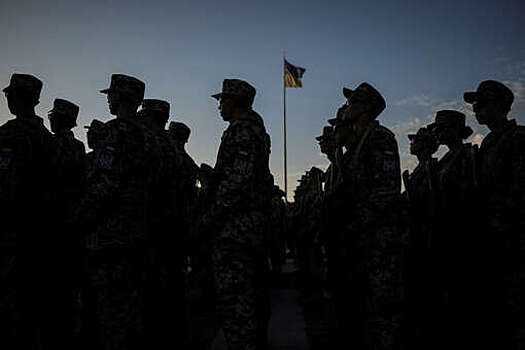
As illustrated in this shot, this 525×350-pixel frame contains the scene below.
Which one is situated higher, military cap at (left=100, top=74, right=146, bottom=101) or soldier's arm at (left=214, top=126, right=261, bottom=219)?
military cap at (left=100, top=74, right=146, bottom=101)

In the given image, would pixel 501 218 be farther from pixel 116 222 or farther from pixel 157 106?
pixel 157 106

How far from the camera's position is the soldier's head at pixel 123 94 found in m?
3.60

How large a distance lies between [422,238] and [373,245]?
2.36 metres

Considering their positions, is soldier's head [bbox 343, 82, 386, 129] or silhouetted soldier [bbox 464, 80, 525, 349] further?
soldier's head [bbox 343, 82, 386, 129]

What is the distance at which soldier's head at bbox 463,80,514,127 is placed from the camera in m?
4.04

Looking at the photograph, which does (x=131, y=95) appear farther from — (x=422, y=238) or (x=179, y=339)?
(x=422, y=238)

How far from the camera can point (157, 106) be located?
491 centimetres

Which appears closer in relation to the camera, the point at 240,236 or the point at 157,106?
the point at 240,236

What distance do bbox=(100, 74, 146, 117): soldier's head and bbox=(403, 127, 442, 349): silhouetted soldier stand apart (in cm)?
376

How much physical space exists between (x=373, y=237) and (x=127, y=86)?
261 cm

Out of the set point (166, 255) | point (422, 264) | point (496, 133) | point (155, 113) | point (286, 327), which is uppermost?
point (155, 113)

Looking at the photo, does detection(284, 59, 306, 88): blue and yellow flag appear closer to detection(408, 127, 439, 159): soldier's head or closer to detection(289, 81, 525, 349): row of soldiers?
detection(408, 127, 439, 159): soldier's head

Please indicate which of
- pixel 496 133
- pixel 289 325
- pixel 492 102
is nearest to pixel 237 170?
pixel 496 133

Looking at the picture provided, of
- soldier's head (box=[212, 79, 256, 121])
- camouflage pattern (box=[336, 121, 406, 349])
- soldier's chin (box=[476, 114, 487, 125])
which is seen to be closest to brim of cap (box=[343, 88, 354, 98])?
camouflage pattern (box=[336, 121, 406, 349])
